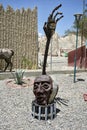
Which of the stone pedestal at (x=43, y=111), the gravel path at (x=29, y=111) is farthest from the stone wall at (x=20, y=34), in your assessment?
the stone pedestal at (x=43, y=111)

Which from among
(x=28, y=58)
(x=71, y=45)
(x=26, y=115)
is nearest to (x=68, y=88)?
(x=26, y=115)

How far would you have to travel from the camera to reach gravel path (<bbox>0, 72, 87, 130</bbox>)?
5.95 meters

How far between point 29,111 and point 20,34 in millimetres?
8851

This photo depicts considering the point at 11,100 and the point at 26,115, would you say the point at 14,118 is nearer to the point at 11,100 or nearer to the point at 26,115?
the point at 26,115

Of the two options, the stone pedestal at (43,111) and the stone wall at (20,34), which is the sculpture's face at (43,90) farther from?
the stone wall at (20,34)

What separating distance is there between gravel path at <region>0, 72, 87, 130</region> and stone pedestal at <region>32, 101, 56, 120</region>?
0.35 feet

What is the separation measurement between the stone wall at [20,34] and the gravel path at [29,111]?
5.35 meters

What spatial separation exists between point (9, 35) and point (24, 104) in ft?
26.0

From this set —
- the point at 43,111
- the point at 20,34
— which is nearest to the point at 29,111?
the point at 43,111

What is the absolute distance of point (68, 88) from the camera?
1026 cm

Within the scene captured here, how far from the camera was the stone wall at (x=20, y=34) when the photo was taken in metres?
14.9

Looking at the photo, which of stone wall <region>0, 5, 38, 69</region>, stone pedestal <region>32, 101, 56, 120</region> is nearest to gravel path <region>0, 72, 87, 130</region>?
stone pedestal <region>32, 101, 56, 120</region>

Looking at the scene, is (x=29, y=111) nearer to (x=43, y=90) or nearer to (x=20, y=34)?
(x=43, y=90)

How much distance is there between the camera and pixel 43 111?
6383 millimetres
